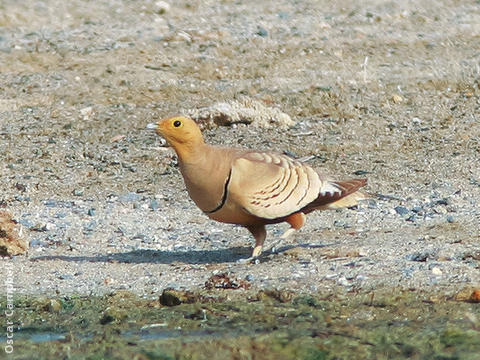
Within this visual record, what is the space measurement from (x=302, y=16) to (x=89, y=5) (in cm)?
296

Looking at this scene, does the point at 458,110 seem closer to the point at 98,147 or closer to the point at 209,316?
the point at 98,147

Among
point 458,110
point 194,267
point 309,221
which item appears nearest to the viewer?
point 194,267

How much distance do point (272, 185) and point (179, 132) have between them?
65 cm

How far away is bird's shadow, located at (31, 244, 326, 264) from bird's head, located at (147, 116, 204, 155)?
0.82 m

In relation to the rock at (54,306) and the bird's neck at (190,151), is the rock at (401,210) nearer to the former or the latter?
the bird's neck at (190,151)

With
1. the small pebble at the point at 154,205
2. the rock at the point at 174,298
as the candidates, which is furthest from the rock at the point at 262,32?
the rock at the point at 174,298

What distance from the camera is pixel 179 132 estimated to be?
669 centimetres

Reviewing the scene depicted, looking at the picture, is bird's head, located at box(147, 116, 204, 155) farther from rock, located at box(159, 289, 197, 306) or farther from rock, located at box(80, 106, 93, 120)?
rock, located at box(80, 106, 93, 120)

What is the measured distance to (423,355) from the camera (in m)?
5.26

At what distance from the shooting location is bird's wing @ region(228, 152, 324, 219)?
662cm

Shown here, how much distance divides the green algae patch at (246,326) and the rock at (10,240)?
90 cm

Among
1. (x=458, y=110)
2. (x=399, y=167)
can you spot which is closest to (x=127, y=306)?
(x=399, y=167)

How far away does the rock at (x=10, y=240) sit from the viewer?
7117 mm

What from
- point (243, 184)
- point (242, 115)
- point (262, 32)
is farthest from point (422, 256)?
point (262, 32)
